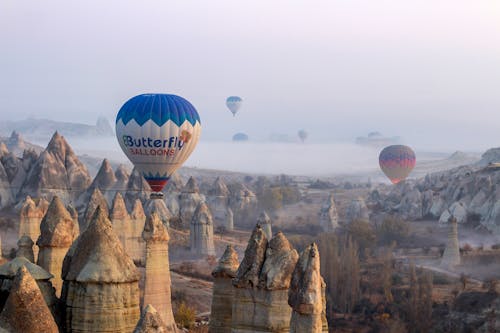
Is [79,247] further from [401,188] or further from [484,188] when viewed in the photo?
[401,188]

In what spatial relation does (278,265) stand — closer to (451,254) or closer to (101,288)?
(101,288)

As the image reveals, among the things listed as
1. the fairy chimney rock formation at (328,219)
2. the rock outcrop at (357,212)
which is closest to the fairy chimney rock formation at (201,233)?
the fairy chimney rock formation at (328,219)

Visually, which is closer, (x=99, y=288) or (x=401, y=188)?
(x=99, y=288)

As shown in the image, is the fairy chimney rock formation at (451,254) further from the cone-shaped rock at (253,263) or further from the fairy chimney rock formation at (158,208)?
the cone-shaped rock at (253,263)

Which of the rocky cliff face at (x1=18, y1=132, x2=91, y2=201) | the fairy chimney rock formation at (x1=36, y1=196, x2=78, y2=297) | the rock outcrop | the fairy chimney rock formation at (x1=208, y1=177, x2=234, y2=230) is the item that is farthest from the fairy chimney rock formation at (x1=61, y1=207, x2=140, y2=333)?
the rock outcrop

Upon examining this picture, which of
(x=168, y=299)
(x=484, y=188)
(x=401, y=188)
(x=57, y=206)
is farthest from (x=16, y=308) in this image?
(x=401, y=188)
